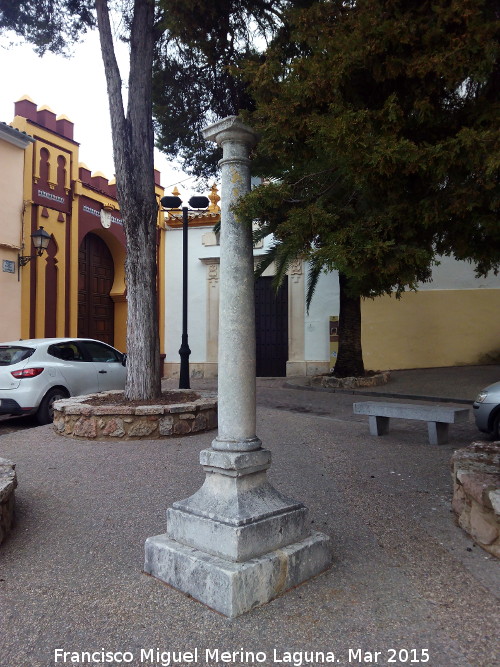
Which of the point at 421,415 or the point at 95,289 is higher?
the point at 95,289

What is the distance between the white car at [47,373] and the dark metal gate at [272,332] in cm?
779

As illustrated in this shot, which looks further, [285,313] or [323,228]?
[285,313]

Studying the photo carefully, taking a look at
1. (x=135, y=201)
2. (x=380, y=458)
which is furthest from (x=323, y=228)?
(x=135, y=201)

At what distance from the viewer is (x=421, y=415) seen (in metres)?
6.85

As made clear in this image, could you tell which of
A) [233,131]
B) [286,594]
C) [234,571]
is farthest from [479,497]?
[233,131]

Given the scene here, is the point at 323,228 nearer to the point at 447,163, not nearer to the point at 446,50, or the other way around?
the point at 447,163

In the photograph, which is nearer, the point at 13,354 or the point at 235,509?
the point at 235,509

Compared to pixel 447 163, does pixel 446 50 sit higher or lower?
higher

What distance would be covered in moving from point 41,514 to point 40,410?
14.7 ft

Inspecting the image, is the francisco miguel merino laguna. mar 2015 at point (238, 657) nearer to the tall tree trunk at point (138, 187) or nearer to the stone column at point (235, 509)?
the stone column at point (235, 509)

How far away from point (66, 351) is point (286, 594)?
279 inches

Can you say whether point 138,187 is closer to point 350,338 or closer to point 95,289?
point 350,338

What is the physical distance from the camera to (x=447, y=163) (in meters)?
3.06

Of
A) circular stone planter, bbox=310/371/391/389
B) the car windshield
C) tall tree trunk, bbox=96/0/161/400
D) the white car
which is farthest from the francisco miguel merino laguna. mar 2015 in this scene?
circular stone planter, bbox=310/371/391/389
